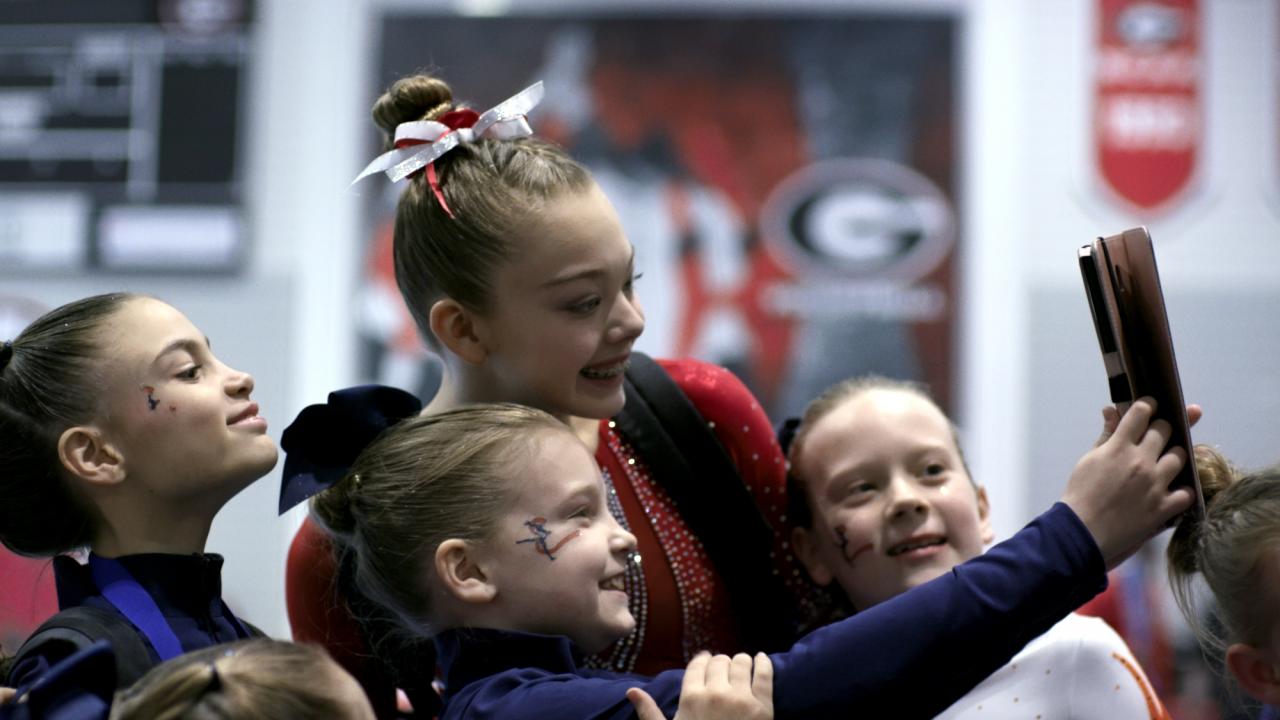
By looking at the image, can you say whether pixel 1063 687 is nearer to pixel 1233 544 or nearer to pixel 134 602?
pixel 1233 544

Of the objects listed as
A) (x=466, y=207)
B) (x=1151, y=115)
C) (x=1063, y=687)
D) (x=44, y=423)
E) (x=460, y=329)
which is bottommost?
(x=1063, y=687)

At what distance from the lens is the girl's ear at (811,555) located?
74.9 inches

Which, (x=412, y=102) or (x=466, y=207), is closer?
(x=466, y=207)

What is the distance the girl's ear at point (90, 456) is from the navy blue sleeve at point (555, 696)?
0.46 m

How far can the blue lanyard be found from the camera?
151 cm

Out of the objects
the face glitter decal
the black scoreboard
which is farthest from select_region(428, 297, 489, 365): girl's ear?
the black scoreboard

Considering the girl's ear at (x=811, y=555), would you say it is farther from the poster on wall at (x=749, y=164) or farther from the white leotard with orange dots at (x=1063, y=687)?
the poster on wall at (x=749, y=164)

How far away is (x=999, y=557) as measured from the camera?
1.35 meters

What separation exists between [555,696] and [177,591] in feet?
1.56

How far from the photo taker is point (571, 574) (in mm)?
1517

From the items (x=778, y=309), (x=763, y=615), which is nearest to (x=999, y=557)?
(x=763, y=615)

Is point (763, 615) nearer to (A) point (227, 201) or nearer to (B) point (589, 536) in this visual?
(B) point (589, 536)

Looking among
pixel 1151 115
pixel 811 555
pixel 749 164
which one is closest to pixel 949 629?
pixel 811 555

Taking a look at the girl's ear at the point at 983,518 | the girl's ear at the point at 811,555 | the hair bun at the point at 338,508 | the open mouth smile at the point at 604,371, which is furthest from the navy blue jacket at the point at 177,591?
the girl's ear at the point at 983,518
